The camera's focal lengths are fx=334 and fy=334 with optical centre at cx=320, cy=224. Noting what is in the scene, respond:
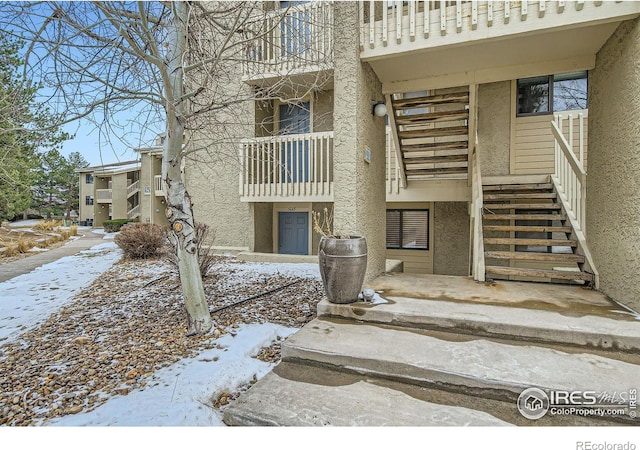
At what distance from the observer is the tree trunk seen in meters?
3.53

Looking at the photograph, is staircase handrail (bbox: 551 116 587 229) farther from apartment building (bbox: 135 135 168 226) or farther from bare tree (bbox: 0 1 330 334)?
apartment building (bbox: 135 135 168 226)

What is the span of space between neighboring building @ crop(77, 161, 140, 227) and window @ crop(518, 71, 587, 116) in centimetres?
2201

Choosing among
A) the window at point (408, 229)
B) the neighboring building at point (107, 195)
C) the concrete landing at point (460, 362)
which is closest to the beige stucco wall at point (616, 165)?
the concrete landing at point (460, 362)

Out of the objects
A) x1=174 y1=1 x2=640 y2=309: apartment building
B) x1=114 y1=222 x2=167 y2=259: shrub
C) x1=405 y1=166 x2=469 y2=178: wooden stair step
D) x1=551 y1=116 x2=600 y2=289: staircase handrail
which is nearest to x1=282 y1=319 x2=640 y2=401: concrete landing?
x1=174 y1=1 x2=640 y2=309: apartment building

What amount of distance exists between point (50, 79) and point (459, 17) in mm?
4608

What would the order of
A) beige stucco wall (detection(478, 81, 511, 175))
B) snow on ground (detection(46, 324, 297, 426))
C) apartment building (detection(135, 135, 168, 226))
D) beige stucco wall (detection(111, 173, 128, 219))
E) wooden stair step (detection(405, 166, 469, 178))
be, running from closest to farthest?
snow on ground (detection(46, 324, 297, 426)), wooden stair step (detection(405, 166, 469, 178)), beige stucco wall (detection(478, 81, 511, 175)), apartment building (detection(135, 135, 168, 226)), beige stucco wall (detection(111, 173, 128, 219))

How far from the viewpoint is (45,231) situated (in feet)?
58.2

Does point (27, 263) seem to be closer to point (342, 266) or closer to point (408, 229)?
point (342, 266)

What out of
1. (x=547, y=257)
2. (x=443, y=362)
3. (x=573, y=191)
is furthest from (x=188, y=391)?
(x=573, y=191)

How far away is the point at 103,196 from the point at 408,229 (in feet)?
85.7

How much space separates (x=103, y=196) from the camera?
2616 centimetres

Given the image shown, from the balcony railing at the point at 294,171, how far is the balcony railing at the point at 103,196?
75.0 ft

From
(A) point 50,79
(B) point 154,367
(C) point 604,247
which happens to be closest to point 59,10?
(A) point 50,79
